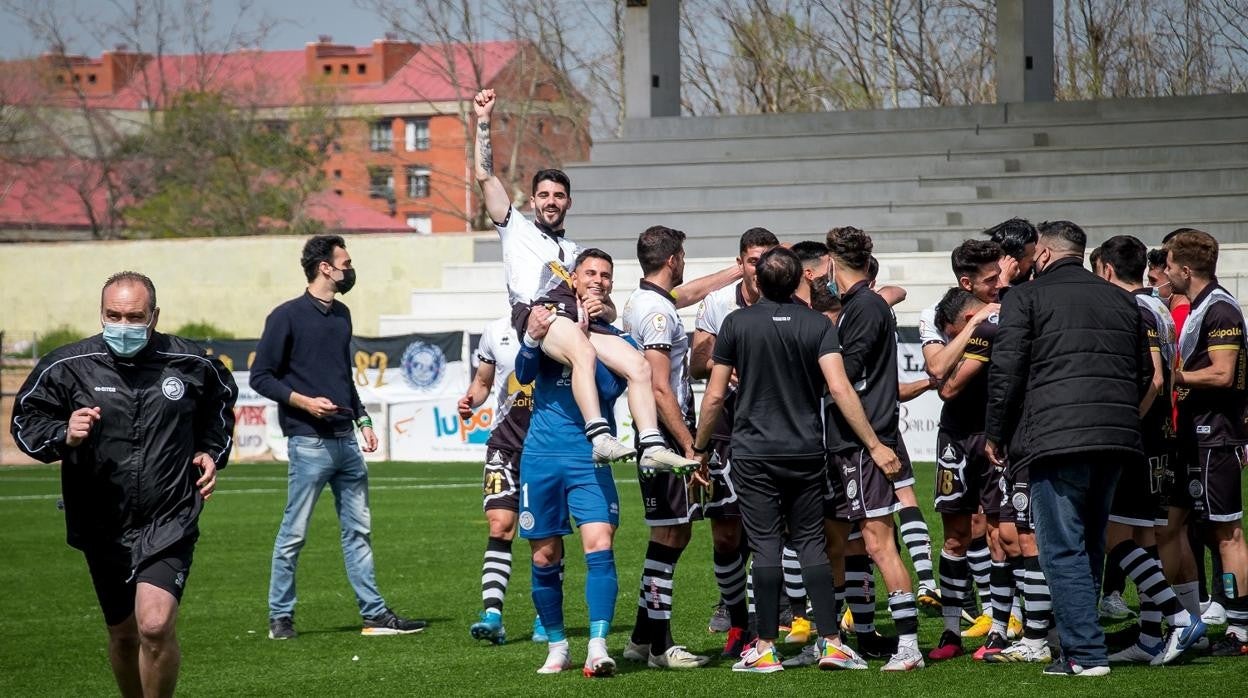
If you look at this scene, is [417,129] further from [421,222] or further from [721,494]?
[721,494]

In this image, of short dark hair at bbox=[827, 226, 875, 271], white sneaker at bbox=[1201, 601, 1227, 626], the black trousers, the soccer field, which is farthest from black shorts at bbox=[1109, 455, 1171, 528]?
short dark hair at bbox=[827, 226, 875, 271]

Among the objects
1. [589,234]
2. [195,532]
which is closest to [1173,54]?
[589,234]

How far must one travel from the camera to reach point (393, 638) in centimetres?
988

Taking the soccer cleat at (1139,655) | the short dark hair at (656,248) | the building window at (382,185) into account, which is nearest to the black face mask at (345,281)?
the short dark hair at (656,248)

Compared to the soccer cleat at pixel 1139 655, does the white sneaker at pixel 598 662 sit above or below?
above

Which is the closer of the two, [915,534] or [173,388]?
[173,388]

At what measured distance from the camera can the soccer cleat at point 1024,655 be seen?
830 centimetres

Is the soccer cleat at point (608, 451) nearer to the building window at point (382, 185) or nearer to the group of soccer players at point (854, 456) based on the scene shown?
the group of soccer players at point (854, 456)

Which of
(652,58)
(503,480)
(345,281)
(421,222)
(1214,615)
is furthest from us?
(421,222)

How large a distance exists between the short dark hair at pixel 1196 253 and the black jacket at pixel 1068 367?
1.25 meters

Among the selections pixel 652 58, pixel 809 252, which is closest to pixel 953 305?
pixel 809 252

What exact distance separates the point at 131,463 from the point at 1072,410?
14.7ft

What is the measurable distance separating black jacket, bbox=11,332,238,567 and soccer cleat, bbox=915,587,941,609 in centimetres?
547

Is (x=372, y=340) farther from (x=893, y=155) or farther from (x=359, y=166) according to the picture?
(x=359, y=166)
